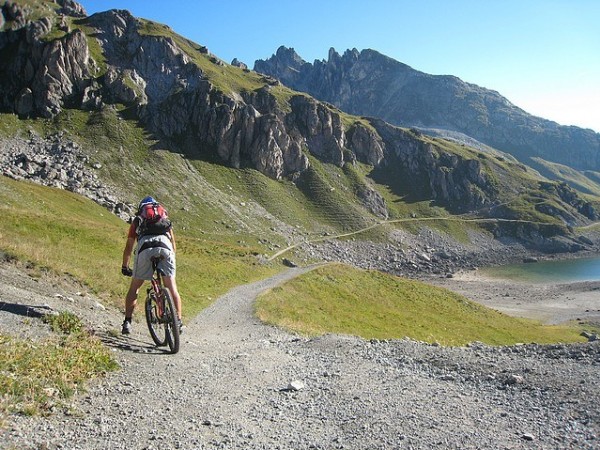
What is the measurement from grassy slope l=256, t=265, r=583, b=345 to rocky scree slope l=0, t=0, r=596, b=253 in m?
93.1

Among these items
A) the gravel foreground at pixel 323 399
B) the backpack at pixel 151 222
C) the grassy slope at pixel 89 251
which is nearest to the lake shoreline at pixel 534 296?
the grassy slope at pixel 89 251

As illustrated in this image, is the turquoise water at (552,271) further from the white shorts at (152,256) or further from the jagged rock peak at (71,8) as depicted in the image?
the jagged rock peak at (71,8)

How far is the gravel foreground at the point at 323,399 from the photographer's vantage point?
7.52m

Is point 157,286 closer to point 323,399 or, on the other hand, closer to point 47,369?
point 47,369

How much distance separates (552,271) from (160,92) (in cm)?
15188

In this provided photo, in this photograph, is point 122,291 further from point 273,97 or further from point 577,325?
point 273,97

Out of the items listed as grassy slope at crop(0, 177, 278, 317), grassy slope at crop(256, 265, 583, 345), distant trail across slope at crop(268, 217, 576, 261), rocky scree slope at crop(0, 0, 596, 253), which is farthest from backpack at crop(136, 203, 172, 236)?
rocky scree slope at crop(0, 0, 596, 253)

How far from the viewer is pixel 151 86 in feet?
483

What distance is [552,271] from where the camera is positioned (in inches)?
5635

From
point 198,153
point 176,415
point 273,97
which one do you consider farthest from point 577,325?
point 273,97

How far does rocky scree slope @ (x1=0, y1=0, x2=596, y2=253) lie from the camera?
126 metres

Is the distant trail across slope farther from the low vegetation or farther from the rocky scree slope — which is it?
the low vegetation

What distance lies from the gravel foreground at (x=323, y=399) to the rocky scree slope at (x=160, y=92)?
5074 inches

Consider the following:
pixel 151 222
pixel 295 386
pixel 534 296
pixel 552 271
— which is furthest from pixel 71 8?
pixel 552 271
